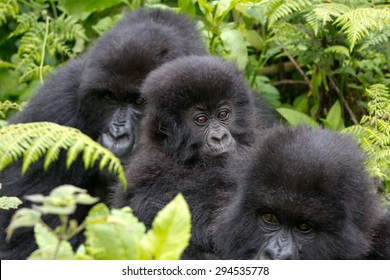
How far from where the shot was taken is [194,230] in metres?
4.47

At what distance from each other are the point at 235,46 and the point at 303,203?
3029 mm

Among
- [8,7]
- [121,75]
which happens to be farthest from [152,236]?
[8,7]

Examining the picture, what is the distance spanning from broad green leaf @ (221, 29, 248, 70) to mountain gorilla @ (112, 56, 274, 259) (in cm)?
127

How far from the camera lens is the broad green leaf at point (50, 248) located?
2615mm

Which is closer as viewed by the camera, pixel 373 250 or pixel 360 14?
pixel 373 250

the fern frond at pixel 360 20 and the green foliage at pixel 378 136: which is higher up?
the fern frond at pixel 360 20

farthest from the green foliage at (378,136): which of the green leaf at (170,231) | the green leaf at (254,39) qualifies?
the green leaf at (170,231)

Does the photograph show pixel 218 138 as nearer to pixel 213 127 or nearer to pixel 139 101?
pixel 213 127

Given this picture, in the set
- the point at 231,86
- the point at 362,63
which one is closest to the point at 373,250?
the point at 231,86

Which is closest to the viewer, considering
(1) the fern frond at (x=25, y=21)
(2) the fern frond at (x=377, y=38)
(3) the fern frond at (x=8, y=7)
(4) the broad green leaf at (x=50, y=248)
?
(4) the broad green leaf at (x=50, y=248)

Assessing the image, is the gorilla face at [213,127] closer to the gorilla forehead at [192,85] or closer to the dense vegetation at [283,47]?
the gorilla forehead at [192,85]

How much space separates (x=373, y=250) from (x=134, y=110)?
6.82 feet

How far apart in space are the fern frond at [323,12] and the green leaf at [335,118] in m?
0.80

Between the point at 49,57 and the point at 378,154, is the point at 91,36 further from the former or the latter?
the point at 378,154
